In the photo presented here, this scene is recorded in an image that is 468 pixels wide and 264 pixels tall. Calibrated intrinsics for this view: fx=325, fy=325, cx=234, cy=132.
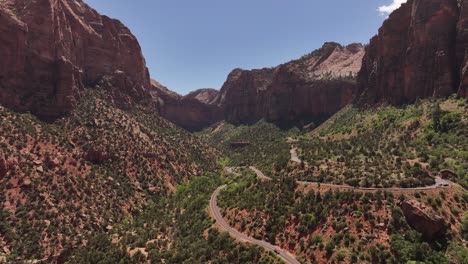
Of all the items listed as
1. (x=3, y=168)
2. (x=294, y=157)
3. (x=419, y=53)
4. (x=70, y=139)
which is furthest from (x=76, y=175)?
(x=419, y=53)

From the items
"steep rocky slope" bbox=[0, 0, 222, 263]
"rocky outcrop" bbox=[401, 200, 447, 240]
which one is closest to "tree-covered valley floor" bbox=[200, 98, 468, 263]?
"rocky outcrop" bbox=[401, 200, 447, 240]

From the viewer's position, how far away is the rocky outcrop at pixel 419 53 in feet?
301

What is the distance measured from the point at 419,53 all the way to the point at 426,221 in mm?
74545

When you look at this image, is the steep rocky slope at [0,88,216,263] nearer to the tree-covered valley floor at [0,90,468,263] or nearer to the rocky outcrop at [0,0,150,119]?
the tree-covered valley floor at [0,90,468,263]

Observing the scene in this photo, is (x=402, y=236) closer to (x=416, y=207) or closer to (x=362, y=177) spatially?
(x=416, y=207)

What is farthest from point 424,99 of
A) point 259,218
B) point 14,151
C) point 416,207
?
point 14,151

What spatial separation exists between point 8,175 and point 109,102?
50.2m

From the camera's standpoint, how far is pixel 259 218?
56812 millimetres

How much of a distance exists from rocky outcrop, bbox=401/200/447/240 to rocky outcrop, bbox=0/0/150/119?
87155 mm

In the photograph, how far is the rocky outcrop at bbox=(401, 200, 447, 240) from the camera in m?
43.6

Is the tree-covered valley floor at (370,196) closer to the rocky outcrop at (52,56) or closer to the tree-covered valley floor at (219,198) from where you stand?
the tree-covered valley floor at (219,198)

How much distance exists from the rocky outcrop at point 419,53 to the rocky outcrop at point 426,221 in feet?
182

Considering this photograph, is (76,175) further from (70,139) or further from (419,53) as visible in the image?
(419,53)

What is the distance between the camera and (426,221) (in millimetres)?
43562
